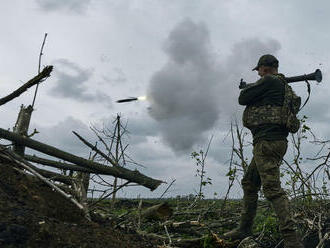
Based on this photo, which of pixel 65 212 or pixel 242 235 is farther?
pixel 242 235

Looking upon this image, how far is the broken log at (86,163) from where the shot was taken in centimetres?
405

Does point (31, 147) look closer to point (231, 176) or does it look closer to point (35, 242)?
point (35, 242)

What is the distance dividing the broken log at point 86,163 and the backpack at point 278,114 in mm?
1774

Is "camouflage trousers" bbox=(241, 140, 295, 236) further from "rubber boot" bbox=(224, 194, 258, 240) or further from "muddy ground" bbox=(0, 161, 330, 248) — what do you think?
"muddy ground" bbox=(0, 161, 330, 248)

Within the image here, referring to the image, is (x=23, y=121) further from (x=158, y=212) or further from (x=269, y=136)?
(x=269, y=136)

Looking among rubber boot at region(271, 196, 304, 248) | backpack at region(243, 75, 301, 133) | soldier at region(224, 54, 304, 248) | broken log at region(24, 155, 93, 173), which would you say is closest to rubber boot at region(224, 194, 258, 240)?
soldier at region(224, 54, 304, 248)

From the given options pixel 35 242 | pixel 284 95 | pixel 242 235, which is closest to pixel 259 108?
pixel 284 95

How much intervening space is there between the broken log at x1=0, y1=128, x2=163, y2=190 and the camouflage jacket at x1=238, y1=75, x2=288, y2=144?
1.77 meters

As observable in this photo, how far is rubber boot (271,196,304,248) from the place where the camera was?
185 inches

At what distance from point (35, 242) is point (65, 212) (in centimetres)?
85

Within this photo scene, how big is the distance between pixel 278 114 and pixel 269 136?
321mm

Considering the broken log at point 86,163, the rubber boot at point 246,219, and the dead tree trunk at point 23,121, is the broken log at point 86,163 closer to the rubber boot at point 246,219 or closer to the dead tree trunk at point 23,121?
the dead tree trunk at point 23,121

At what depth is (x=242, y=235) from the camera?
17.9 feet

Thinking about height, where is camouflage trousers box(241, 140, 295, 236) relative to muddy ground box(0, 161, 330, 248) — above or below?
above
